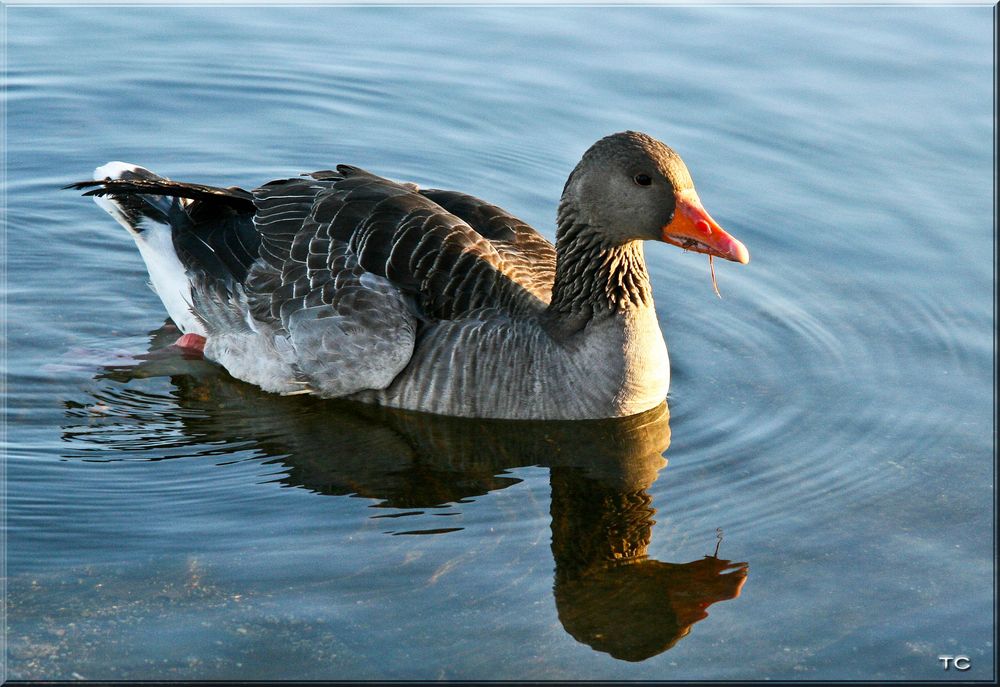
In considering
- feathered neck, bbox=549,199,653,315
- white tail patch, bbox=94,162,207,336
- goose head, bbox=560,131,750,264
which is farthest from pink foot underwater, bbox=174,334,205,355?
goose head, bbox=560,131,750,264

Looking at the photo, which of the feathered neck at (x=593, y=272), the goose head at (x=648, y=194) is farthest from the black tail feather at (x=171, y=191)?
the goose head at (x=648, y=194)

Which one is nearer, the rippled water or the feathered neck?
the rippled water

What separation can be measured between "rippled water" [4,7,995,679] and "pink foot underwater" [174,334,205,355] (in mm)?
133

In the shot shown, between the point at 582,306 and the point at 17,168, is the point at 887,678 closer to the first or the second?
the point at 582,306

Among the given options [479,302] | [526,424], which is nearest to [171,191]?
[479,302]

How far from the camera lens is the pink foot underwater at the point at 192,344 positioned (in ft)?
34.4

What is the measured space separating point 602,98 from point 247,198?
5217mm

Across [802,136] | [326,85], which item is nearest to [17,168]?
[326,85]

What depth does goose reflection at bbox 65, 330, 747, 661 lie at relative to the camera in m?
7.49

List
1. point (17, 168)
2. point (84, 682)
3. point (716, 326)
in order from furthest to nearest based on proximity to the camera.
→ 1. point (17, 168)
2. point (716, 326)
3. point (84, 682)

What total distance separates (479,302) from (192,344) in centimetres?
259

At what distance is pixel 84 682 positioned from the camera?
665cm

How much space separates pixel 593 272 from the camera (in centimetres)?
941

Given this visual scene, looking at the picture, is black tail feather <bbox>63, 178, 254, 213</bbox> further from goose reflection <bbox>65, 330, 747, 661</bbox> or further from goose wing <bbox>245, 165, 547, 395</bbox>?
goose reflection <bbox>65, 330, 747, 661</bbox>
